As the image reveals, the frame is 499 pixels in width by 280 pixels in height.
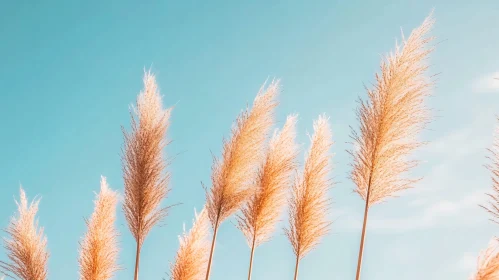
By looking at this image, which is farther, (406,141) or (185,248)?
(185,248)

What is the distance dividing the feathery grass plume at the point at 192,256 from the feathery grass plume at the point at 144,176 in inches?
48.2

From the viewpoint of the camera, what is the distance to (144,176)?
18.5ft

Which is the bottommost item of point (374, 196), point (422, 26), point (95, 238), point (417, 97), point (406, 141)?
point (95, 238)

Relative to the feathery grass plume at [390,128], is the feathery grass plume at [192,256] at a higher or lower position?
lower

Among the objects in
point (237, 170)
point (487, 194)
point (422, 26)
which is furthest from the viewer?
point (237, 170)

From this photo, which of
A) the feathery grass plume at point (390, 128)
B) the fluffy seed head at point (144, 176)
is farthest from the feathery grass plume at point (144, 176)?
the feathery grass plume at point (390, 128)

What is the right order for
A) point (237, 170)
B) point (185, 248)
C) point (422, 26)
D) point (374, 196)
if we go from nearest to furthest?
point (374, 196) < point (422, 26) < point (237, 170) < point (185, 248)

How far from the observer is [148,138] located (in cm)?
573

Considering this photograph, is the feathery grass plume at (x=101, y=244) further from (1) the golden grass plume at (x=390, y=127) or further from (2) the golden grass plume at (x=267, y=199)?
(1) the golden grass plume at (x=390, y=127)

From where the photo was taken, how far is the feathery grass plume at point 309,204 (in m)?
5.49

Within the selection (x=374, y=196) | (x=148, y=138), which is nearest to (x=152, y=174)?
(x=148, y=138)

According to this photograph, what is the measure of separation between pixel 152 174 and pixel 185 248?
5.22 feet

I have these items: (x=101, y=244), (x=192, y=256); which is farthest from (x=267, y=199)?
(x=101, y=244)

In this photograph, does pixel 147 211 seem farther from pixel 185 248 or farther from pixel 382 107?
pixel 382 107
